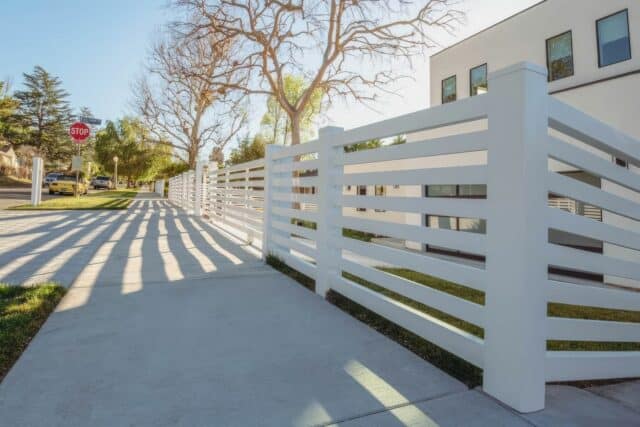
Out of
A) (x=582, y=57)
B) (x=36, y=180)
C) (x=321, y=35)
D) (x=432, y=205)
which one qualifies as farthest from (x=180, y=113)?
(x=432, y=205)

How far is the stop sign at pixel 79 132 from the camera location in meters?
12.4

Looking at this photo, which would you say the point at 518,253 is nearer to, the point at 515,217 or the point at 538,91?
the point at 515,217

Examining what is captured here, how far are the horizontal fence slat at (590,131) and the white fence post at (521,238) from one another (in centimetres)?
11

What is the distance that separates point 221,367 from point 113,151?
55.7 m

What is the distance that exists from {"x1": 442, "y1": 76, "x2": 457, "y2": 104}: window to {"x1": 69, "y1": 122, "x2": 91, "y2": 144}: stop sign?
12065 millimetres

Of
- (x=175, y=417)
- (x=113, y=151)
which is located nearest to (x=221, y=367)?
(x=175, y=417)

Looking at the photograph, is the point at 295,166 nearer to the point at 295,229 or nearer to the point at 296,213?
the point at 296,213

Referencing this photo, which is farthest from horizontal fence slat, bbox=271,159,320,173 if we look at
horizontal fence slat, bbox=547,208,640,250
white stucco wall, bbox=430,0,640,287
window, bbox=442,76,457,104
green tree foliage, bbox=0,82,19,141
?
green tree foliage, bbox=0,82,19,141

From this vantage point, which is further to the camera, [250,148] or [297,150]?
[250,148]

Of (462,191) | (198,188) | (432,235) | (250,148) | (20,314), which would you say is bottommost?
(20,314)

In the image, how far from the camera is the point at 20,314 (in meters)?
2.55

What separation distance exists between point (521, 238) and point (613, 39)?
9314 mm

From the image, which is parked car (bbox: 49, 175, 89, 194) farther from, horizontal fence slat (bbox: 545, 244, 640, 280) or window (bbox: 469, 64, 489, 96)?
horizontal fence slat (bbox: 545, 244, 640, 280)

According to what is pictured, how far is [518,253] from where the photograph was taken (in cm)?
157
